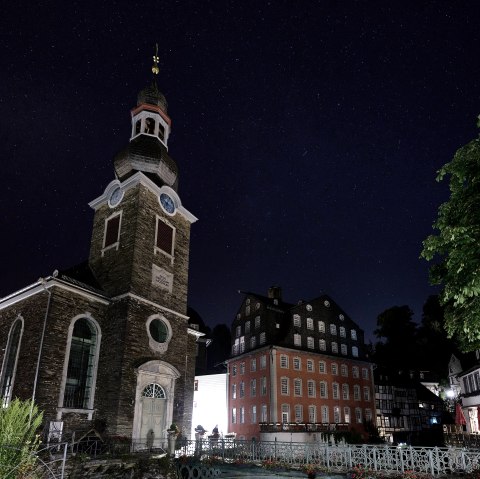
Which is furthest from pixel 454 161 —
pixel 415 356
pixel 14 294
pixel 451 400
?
pixel 415 356

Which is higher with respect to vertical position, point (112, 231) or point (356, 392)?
point (112, 231)

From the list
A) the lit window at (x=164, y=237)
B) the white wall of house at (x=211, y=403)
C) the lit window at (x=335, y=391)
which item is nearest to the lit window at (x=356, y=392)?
the lit window at (x=335, y=391)

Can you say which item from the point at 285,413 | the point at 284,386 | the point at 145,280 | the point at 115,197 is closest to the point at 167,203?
the point at 115,197

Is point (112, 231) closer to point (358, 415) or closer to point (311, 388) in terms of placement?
point (311, 388)

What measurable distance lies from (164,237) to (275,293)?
2711 centimetres

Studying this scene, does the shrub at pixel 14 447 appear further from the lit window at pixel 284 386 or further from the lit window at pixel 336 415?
the lit window at pixel 336 415

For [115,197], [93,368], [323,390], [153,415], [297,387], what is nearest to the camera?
[93,368]

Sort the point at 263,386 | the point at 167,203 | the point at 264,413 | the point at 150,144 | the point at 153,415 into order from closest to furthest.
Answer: the point at 153,415 < the point at 167,203 < the point at 150,144 < the point at 264,413 < the point at 263,386

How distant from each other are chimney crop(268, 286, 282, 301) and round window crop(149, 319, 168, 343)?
1088 inches

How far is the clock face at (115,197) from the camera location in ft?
81.9

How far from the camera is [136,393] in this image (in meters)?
20.3

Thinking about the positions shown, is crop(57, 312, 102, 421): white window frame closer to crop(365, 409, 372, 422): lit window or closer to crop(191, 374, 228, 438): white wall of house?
crop(191, 374, 228, 438): white wall of house

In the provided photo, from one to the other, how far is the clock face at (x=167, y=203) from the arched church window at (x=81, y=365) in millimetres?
8197

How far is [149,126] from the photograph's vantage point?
27.5 m
